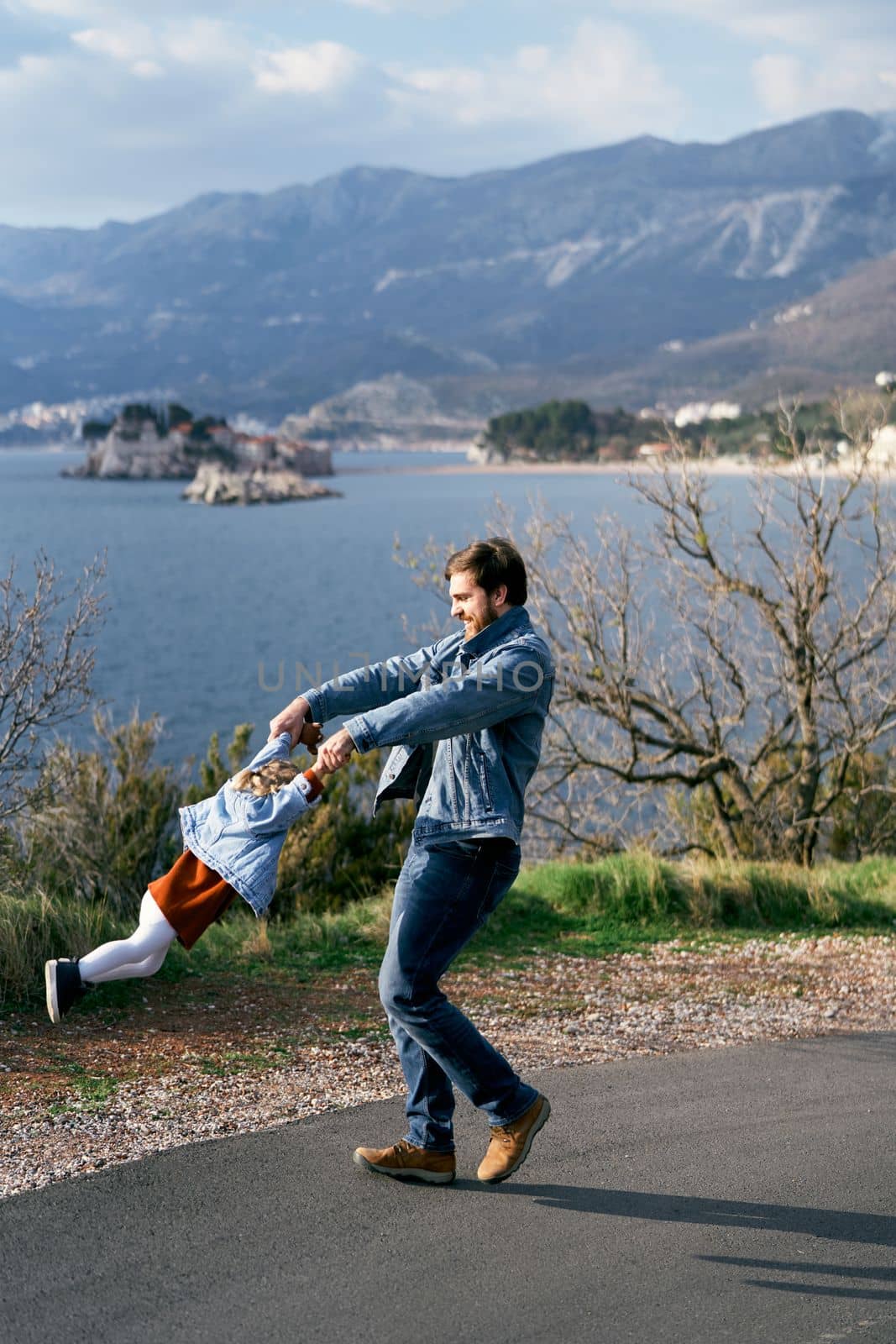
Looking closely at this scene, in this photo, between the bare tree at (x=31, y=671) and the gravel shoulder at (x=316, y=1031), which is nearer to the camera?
the gravel shoulder at (x=316, y=1031)

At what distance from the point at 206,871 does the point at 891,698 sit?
359 inches

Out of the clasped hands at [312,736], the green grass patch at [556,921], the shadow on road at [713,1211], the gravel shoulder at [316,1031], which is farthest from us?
the green grass patch at [556,921]

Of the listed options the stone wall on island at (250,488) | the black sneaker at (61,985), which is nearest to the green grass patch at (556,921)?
the black sneaker at (61,985)

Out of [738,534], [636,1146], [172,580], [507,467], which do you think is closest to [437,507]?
[172,580]

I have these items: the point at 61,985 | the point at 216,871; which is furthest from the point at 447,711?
the point at 61,985

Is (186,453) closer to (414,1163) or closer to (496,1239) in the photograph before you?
(414,1163)

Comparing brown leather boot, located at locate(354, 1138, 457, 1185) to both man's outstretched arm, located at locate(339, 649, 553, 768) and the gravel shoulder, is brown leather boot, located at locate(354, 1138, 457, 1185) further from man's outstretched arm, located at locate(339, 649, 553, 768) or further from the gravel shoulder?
man's outstretched arm, located at locate(339, 649, 553, 768)

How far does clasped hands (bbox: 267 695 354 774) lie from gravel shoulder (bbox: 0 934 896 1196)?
1.42m

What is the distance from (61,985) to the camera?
4277mm

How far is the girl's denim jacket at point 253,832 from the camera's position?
416 cm

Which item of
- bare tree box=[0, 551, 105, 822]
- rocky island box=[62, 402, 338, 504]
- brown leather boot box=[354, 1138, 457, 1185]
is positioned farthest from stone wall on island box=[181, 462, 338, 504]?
brown leather boot box=[354, 1138, 457, 1185]

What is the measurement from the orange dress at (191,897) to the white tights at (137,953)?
33 mm

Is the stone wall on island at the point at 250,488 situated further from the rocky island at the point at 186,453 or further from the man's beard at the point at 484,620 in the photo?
the man's beard at the point at 484,620

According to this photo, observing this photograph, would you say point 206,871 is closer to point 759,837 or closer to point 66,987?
point 66,987
